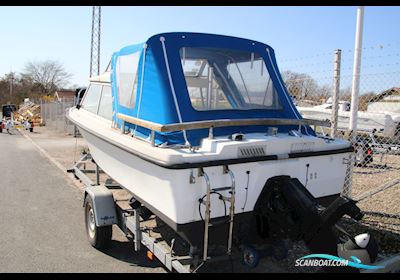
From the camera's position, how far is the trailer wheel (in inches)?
185

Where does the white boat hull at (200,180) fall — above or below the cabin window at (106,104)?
below

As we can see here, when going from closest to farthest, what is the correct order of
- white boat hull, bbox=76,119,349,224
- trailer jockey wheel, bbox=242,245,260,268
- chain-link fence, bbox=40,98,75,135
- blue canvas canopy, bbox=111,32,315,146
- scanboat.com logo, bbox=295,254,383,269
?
scanboat.com logo, bbox=295,254,383,269, white boat hull, bbox=76,119,349,224, trailer jockey wheel, bbox=242,245,260,268, blue canvas canopy, bbox=111,32,315,146, chain-link fence, bbox=40,98,75,135

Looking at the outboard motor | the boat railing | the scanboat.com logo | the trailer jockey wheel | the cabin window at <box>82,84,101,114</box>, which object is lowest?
the trailer jockey wheel

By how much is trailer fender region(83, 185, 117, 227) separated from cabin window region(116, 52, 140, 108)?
1.15 meters

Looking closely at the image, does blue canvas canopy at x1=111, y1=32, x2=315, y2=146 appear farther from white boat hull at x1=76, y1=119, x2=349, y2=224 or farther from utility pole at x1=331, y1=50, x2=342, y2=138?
utility pole at x1=331, y1=50, x2=342, y2=138

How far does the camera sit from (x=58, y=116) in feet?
76.3

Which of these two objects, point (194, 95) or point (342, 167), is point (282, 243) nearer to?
point (342, 167)

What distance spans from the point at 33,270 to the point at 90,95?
10.6 feet

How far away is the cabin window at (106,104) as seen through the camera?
5.40 m

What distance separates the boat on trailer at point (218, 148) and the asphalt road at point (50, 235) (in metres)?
0.95

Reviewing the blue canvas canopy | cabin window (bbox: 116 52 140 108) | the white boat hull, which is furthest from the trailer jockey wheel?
cabin window (bbox: 116 52 140 108)

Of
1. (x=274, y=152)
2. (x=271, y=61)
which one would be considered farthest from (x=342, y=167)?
(x=271, y=61)

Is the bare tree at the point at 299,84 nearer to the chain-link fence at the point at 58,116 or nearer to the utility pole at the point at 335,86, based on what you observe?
the utility pole at the point at 335,86

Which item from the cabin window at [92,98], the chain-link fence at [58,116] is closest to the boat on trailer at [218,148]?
the cabin window at [92,98]
